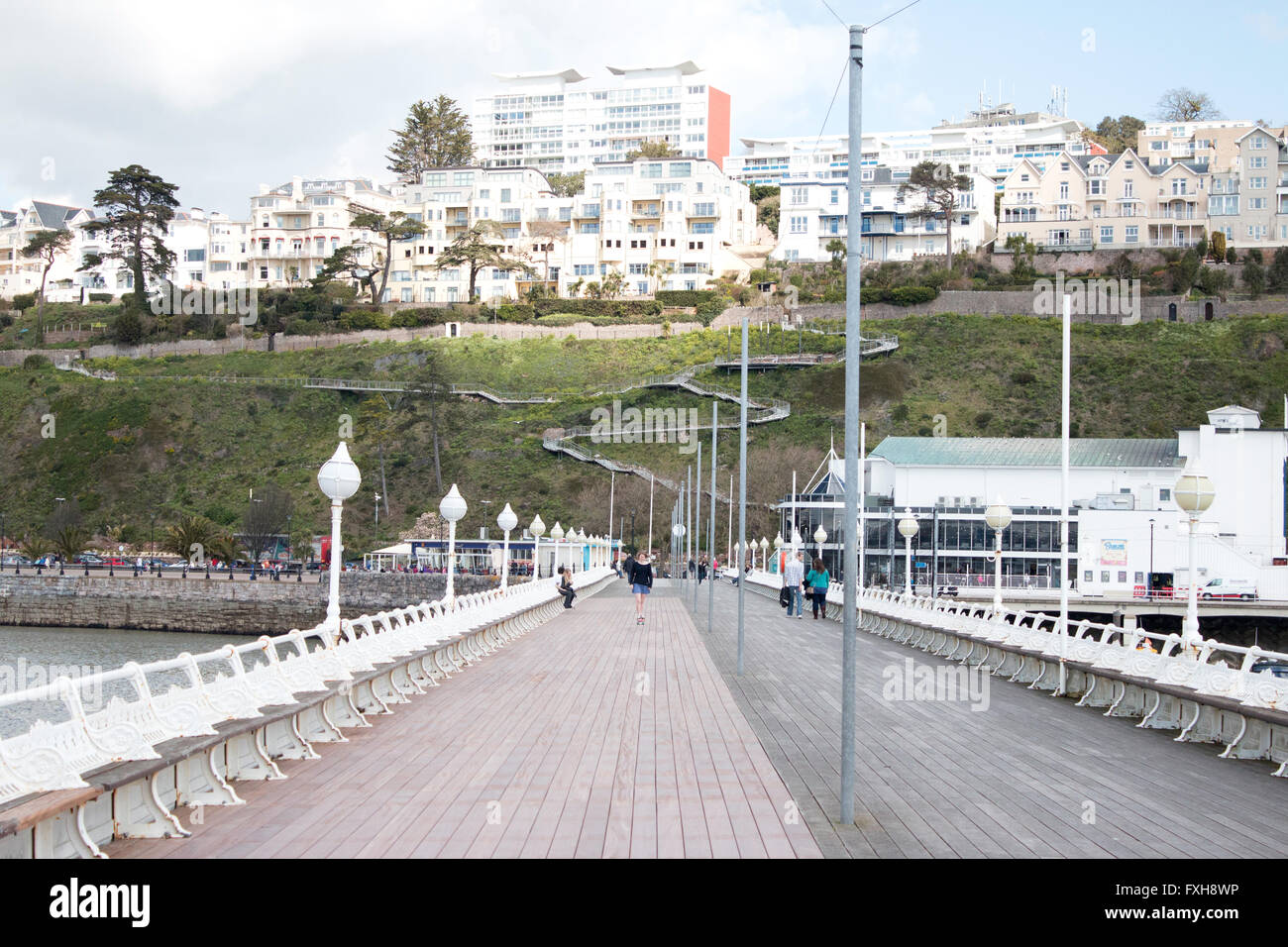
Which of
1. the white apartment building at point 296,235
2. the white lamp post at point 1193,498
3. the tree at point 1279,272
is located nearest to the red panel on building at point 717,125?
the white apartment building at point 296,235

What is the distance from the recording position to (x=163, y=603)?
172ft

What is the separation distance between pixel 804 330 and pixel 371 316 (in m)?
34.7

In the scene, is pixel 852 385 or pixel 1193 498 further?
pixel 1193 498

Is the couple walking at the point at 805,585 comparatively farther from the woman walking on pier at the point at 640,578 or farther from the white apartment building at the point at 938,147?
the white apartment building at the point at 938,147

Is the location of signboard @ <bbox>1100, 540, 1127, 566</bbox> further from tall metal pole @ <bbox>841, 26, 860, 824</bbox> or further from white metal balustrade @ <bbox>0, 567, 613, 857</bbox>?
tall metal pole @ <bbox>841, 26, 860, 824</bbox>

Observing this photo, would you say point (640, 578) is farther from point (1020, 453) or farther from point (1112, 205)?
point (1112, 205)

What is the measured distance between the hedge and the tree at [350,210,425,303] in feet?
71.6

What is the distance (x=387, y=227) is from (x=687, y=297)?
25902mm

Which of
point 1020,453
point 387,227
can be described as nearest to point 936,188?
point 1020,453

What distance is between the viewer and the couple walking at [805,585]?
97.6ft

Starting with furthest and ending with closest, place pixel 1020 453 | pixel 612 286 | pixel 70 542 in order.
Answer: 1. pixel 612 286
2. pixel 70 542
3. pixel 1020 453

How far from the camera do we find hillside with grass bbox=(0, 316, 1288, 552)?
81062 mm
